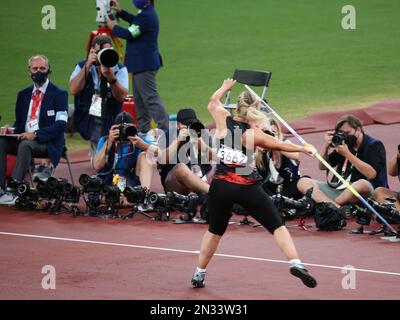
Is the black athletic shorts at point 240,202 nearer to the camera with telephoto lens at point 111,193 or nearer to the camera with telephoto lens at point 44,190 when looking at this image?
the camera with telephoto lens at point 111,193

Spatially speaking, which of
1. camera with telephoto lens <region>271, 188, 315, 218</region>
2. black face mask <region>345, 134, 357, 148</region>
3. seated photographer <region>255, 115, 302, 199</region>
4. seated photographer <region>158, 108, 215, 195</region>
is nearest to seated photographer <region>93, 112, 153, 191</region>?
seated photographer <region>158, 108, 215, 195</region>

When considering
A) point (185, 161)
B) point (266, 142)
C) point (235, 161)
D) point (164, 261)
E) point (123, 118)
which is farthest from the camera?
point (185, 161)

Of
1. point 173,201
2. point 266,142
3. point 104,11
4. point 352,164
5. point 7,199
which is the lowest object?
point 7,199

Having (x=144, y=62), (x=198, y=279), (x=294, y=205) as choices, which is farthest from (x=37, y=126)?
(x=198, y=279)

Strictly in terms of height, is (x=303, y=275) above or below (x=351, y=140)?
below

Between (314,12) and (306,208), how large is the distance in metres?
15.8

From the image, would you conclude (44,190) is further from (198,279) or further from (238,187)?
(238,187)

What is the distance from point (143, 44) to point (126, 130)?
3476 mm

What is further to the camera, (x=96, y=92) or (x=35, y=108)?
(x=96, y=92)

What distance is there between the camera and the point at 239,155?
10.3m

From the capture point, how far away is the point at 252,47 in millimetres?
24984

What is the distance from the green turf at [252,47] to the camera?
2123 cm

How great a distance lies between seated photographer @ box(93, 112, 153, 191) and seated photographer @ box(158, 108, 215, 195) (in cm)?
23

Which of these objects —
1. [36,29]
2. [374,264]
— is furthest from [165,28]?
[374,264]
